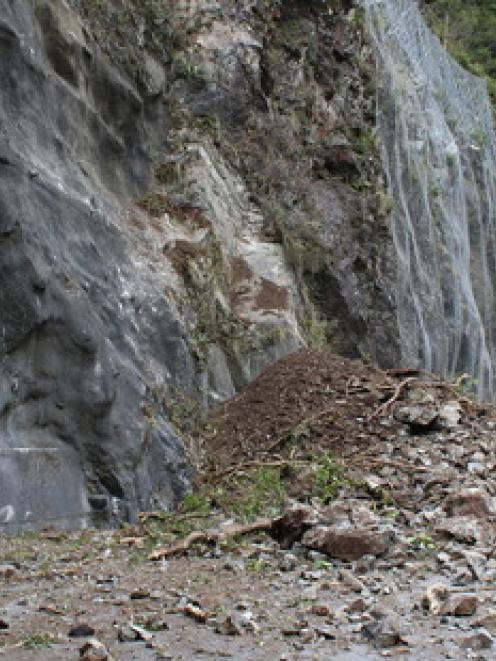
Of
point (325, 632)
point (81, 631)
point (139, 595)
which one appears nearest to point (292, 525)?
point (139, 595)

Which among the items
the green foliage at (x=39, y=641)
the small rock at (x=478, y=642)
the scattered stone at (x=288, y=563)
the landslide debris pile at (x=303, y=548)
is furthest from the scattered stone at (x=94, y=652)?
the scattered stone at (x=288, y=563)

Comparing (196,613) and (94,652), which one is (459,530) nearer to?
A: (196,613)

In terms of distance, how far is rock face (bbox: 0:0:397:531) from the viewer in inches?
287

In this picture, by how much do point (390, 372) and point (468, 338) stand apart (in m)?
9.47

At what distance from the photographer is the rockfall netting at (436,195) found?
17375 millimetres

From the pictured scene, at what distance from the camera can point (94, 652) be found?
4.00 metres

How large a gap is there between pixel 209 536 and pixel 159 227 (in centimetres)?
490

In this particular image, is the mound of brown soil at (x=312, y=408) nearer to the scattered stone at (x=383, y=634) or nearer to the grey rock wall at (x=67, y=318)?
the grey rock wall at (x=67, y=318)

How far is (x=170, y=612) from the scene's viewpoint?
4.77 m

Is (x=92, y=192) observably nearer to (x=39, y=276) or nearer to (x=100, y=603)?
(x=39, y=276)

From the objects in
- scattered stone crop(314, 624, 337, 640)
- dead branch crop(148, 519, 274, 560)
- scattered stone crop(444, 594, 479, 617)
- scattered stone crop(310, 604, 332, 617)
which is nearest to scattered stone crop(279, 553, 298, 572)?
dead branch crop(148, 519, 274, 560)

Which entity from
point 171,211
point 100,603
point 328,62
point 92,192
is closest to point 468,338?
point 328,62

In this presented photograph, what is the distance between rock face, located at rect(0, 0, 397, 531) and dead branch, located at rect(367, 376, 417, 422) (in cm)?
157

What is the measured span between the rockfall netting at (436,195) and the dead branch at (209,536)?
29.1 feet
